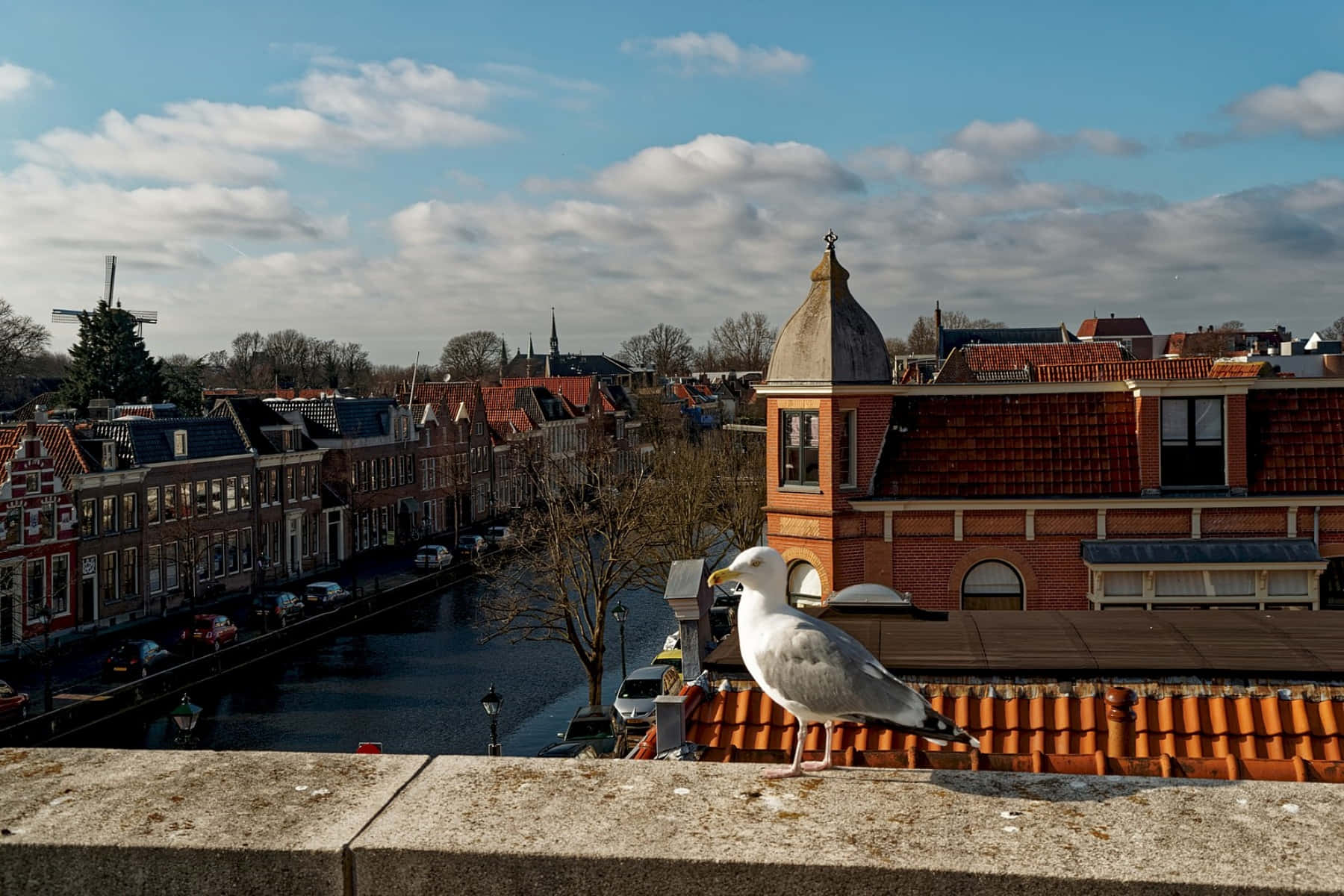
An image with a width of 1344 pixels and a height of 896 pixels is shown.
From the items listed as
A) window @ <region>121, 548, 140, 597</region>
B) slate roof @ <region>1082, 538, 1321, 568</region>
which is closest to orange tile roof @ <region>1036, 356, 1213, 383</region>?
slate roof @ <region>1082, 538, 1321, 568</region>

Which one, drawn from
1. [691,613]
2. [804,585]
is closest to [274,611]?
[804,585]

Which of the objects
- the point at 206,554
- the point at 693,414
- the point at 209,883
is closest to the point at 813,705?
the point at 209,883

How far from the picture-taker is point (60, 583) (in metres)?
41.0

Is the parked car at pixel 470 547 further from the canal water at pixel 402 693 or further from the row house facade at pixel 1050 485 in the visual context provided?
the row house facade at pixel 1050 485

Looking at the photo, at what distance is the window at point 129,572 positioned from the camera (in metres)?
44.2

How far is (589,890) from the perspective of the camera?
2658 mm

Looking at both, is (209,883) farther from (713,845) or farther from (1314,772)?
(1314,772)

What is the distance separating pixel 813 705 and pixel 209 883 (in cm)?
307

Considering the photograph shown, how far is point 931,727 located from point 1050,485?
17356mm

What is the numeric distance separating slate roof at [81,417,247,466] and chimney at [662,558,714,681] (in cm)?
3660

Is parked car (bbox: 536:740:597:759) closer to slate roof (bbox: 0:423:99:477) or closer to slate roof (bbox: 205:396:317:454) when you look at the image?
slate roof (bbox: 0:423:99:477)

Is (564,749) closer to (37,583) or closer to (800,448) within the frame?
(800,448)

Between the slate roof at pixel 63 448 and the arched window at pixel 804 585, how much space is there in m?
30.0

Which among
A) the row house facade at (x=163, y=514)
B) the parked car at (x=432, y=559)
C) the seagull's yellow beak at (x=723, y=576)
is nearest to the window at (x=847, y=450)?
the seagull's yellow beak at (x=723, y=576)
